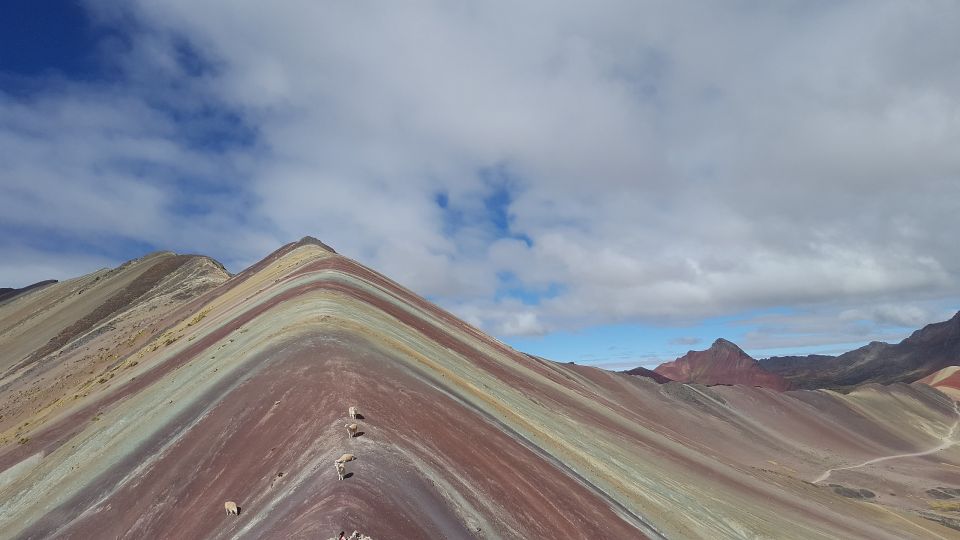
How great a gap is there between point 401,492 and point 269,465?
3128 millimetres

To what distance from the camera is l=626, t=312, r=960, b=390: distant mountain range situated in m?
163

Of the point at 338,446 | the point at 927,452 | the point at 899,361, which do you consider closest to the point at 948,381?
the point at 899,361

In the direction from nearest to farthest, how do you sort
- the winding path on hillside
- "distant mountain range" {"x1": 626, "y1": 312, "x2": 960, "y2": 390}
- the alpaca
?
the alpaca → the winding path on hillside → "distant mountain range" {"x1": 626, "y1": 312, "x2": 960, "y2": 390}

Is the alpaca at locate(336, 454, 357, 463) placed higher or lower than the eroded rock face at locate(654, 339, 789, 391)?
lower

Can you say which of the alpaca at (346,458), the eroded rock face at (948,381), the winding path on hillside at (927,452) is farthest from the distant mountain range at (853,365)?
the alpaca at (346,458)

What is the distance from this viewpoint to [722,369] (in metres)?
170

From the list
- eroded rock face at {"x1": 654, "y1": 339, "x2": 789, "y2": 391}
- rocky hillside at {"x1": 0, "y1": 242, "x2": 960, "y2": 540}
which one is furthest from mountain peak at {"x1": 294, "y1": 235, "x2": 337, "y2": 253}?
eroded rock face at {"x1": 654, "y1": 339, "x2": 789, "y2": 391}

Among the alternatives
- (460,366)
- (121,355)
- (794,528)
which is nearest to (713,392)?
(794,528)

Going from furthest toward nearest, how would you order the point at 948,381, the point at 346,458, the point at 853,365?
the point at 853,365
the point at 948,381
the point at 346,458

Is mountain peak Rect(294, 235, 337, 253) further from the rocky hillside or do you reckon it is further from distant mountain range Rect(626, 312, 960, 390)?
distant mountain range Rect(626, 312, 960, 390)

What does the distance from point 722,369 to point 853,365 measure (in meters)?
54.0

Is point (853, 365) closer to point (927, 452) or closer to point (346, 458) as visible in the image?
point (927, 452)

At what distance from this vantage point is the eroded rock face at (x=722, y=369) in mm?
160250

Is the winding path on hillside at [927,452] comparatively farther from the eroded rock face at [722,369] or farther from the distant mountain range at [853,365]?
the distant mountain range at [853,365]
